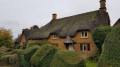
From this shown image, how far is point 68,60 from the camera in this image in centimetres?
691

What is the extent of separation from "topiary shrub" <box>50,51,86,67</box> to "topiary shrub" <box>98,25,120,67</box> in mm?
1504

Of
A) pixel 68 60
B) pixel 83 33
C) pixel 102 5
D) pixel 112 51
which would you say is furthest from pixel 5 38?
pixel 112 51

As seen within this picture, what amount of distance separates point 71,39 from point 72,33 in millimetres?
1195

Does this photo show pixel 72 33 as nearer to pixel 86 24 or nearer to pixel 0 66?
pixel 86 24

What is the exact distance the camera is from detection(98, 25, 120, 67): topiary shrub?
507cm

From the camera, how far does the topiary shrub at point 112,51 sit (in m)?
5.07

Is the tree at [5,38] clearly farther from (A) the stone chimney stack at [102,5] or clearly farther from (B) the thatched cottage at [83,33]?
(A) the stone chimney stack at [102,5]

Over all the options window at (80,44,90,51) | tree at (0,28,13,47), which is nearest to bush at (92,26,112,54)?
window at (80,44,90,51)

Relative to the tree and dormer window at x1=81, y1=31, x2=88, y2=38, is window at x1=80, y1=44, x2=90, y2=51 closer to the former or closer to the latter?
dormer window at x1=81, y1=31, x2=88, y2=38

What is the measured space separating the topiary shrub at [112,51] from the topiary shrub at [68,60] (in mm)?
1504

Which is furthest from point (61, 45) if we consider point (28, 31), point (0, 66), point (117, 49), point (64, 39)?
point (117, 49)

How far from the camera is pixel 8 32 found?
33594 millimetres

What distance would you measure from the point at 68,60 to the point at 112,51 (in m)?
2.55

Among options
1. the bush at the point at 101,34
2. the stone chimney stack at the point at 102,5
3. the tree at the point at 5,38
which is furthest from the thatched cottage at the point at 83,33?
the tree at the point at 5,38
